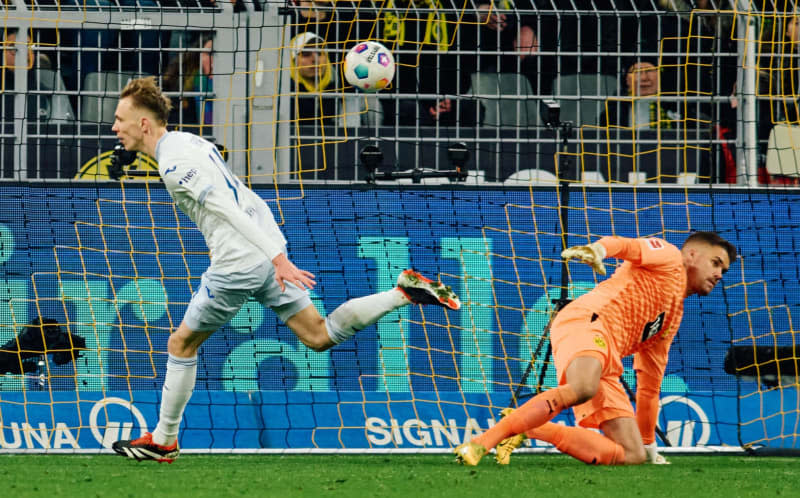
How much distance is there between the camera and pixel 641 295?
249 inches

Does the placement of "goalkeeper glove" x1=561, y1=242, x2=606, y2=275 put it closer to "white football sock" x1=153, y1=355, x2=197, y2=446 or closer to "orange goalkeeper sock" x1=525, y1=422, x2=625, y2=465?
"orange goalkeeper sock" x1=525, y1=422, x2=625, y2=465

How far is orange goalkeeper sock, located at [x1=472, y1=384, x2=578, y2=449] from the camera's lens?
5977 mm

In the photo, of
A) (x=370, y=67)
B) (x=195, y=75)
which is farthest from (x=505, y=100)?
(x=195, y=75)

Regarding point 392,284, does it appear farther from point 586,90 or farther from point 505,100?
point 586,90

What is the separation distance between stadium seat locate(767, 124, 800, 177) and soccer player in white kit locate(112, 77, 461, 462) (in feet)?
11.3

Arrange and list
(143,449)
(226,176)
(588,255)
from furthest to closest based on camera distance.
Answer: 1. (143,449)
2. (226,176)
3. (588,255)

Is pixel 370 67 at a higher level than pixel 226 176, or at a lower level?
higher

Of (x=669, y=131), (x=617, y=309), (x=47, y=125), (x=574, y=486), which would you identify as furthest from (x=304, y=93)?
(x=574, y=486)

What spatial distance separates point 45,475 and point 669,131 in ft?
16.3

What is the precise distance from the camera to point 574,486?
17.6ft

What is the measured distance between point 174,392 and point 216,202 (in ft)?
3.24

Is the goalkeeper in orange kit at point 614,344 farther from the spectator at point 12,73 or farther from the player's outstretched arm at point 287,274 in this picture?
the spectator at point 12,73

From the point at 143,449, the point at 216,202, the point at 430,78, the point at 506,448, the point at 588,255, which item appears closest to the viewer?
the point at 588,255

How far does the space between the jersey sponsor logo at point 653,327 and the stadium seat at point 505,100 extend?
2420 mm
